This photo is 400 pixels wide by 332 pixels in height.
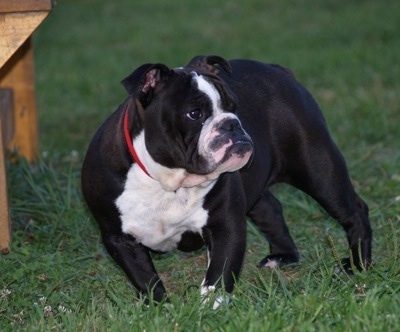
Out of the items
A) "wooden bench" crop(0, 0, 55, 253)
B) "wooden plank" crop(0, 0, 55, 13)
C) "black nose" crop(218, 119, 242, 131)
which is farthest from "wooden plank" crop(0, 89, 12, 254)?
"black nose" crop(218, 119, 242, 131)

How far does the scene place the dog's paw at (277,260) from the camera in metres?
5.49

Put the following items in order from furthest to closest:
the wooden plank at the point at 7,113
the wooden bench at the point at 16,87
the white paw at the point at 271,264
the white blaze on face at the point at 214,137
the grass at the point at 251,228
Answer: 1. the wooden plank at the point at 7,113
2. the white paw at the point at 271,264
3. the wooden bench at the point at 16,87
4. the white blaze on face at the point at 214,137
5. the grass at the point at 251,228

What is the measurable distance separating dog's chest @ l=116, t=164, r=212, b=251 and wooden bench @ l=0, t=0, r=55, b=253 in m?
1.19

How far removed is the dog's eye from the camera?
443 cm

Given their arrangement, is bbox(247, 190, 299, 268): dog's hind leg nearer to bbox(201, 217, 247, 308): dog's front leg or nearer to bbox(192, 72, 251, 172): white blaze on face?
bbox(201, 217, 247, 308): dog's front leg

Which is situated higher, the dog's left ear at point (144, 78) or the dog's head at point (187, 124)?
the dog's left ear at point (144, 78)

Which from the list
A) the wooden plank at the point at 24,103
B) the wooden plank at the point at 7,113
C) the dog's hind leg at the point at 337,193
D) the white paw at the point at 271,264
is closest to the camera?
the dog's hind leg at the point at 337,193

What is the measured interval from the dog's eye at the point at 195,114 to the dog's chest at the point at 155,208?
1.15 feet

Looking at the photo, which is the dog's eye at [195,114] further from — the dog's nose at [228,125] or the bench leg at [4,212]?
the bench leg at [4,212]

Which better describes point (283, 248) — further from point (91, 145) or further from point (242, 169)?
point (91, 145)

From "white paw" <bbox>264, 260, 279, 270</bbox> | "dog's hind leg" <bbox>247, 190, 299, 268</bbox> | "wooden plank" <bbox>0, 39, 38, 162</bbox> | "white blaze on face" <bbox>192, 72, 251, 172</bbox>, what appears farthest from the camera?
"wooden plank" <bbox>0, 39, 38, 162</bbox>

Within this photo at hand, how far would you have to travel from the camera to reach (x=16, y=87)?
306 inches

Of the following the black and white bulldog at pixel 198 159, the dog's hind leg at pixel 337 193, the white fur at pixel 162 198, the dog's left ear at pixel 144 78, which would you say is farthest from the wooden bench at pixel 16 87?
the dog's hind leg at pixel 337 193

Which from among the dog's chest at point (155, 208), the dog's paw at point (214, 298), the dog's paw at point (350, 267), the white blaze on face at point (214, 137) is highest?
the white blaze on face at point (214, 137)
